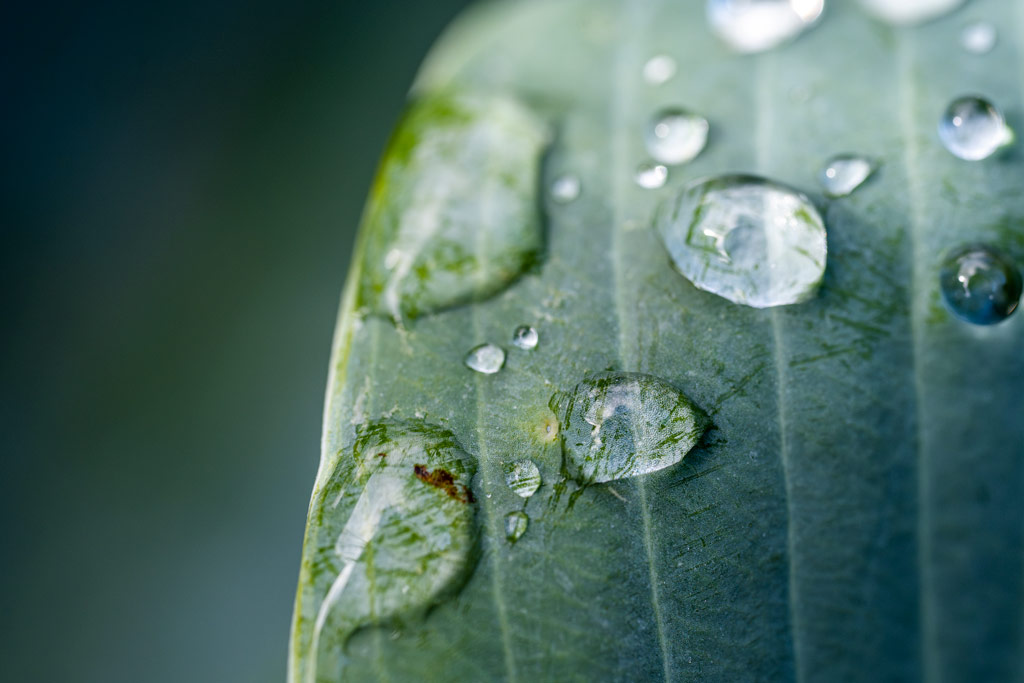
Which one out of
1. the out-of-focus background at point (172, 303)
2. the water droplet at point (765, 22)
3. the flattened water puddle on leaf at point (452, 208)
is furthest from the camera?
the out-of-focus background at point (172, 303)

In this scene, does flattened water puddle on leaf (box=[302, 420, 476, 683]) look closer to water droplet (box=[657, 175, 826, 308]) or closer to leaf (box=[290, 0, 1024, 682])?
leaf (box=[290, 0, 1024, 682])

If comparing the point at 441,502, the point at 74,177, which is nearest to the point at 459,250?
the point at 441,502

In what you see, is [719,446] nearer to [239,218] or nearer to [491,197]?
[491,197]

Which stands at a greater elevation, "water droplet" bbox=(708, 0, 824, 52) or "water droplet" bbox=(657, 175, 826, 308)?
"water droplet" bbox=(708, 0, 824, 52)

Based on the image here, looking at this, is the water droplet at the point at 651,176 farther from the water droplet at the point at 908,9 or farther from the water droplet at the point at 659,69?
the water droplet at the point at 908,9

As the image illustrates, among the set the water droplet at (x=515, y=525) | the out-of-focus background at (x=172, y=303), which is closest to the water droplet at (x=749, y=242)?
the water droplet at (x=515, y=525)

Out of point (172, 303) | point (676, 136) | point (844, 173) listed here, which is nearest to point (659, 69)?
point (676, 136)

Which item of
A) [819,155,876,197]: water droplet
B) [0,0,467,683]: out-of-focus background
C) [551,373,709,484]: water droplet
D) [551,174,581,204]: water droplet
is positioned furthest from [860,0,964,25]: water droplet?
[0,0,467,683]: out-of-focus background
